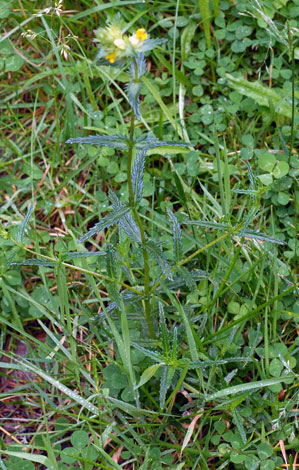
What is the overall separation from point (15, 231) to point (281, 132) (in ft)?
5.15

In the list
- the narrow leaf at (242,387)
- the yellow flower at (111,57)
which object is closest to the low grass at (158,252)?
the narrow leaf at (242,387)

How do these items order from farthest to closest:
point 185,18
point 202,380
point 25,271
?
1. point 185,18
2. point 25,271
3. point 202,380

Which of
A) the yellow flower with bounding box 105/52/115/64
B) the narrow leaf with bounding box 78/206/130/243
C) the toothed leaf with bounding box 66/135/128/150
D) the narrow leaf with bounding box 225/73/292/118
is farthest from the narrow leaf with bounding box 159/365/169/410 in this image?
the narrow leaf with bounding box 225/73/292/118

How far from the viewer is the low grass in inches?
87.3

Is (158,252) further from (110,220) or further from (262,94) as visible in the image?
(262,94)

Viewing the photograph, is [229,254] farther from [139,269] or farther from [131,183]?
[131,183]

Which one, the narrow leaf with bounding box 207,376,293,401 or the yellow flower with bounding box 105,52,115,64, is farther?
the narrow leaf with bounding box 207,376,293,401

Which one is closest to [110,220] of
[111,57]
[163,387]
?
[111,57]

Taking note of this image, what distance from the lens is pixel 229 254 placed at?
2.42 meters

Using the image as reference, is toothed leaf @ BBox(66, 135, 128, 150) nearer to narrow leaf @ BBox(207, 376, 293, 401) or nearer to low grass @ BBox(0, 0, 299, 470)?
low grass @ BBox(0, 0, 299, 470)

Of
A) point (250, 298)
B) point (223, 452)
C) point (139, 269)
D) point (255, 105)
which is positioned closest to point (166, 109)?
point (255, 105)

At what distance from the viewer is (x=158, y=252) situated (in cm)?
196

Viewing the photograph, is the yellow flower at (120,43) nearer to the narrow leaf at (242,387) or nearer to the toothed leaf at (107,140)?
the toothed leaf at (107,140)

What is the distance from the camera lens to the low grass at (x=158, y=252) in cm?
222
